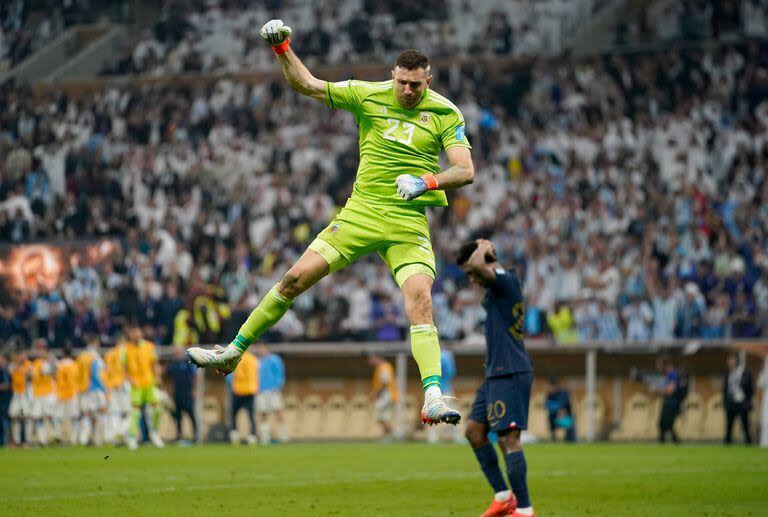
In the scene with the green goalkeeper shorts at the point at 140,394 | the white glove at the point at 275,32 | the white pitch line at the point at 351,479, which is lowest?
the white pitch line at the point at 351,479


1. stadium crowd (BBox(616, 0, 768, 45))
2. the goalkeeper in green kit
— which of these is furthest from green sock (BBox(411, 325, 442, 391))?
stadium crowd (BBox(616, 0, 768, 45))

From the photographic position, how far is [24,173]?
35.3 meters

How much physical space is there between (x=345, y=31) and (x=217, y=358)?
28.2m

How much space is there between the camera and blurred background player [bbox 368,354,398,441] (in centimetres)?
2855

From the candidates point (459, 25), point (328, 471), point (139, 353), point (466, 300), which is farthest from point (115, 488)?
point (459, 25)

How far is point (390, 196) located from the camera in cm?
1105

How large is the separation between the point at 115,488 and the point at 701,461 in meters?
8.80

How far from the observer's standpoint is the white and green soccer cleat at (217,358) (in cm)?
1112

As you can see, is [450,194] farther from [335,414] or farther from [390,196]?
[390,196]

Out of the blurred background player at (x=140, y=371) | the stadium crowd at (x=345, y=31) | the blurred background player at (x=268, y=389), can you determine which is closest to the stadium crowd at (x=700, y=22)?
the stadium crowd at (x=345, y=31)

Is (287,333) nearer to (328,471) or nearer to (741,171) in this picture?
(741,171)

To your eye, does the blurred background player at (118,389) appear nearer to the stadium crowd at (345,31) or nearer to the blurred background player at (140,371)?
the blurred background player at (140,371)

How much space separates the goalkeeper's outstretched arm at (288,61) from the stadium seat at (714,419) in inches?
730

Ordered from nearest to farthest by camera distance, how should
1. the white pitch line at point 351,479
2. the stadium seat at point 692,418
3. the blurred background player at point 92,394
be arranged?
the white pitch line at point 351,479 → the stadium seat at point 692,418 → the blurred background player at point 92,394
